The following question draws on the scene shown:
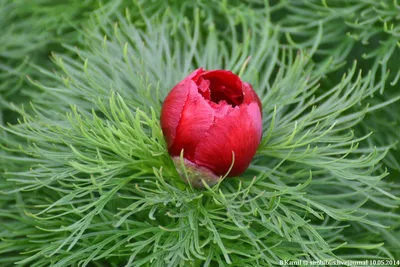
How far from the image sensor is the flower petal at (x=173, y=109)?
54cm

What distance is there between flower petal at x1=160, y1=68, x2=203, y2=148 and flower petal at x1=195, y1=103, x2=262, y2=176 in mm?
30

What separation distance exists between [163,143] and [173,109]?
33 mm

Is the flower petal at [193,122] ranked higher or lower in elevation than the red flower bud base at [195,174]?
higher

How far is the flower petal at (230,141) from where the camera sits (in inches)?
20.5

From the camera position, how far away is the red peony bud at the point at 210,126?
0.52 metres

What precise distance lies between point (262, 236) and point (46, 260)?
0.21m

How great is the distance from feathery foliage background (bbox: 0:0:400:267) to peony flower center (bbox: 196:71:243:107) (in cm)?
4

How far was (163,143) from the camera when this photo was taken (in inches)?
21.8

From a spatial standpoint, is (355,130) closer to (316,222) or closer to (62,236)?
(316,222)

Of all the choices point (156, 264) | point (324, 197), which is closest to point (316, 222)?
point (324, 197)

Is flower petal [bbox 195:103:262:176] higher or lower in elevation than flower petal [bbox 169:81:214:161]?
lower

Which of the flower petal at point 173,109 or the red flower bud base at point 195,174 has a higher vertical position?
the flower petal at point 173,109

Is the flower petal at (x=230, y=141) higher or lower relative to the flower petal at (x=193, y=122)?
lower

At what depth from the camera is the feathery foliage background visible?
0.54 meters
